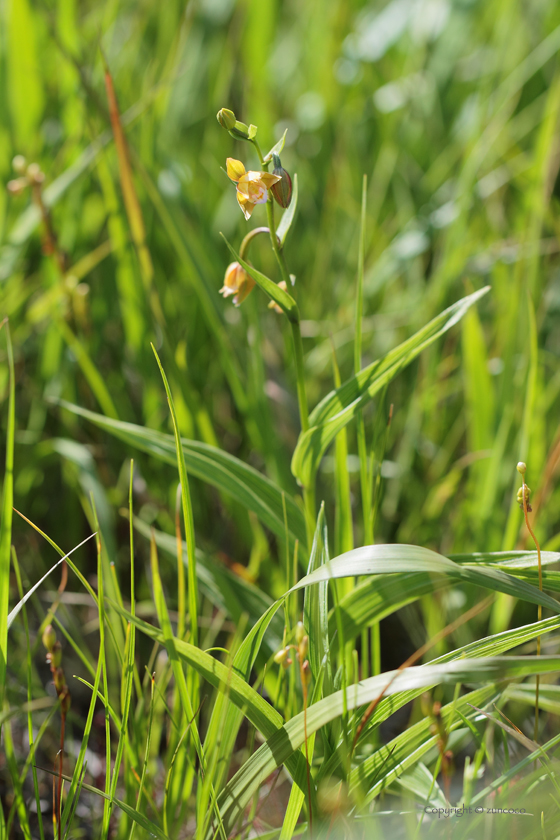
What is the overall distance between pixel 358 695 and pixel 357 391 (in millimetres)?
313

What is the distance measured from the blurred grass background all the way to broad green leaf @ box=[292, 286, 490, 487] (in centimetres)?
10

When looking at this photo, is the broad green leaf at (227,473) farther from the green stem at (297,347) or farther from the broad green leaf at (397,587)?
the broad green leaf at (397,587)

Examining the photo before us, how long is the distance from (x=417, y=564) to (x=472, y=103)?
170 centimetres

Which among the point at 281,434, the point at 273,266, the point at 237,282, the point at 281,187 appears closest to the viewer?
the point at 281,187

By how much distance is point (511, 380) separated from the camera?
106cm

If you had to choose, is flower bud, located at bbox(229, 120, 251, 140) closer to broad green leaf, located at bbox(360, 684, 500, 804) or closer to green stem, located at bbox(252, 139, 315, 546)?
green stem, located at bbox(252, 139, 315, 546)

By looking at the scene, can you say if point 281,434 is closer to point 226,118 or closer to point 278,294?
point 278,294

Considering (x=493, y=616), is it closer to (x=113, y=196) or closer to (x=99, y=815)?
(x=99, y=815)

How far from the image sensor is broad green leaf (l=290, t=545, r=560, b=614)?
51 cm

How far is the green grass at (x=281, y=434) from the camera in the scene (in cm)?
59

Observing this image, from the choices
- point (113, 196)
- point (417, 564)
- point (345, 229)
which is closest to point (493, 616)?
point (417, 564)

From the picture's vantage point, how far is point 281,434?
1.18 metres

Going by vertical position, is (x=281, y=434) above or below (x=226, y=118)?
below

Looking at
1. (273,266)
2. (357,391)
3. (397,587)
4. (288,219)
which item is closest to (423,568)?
(397,587)
